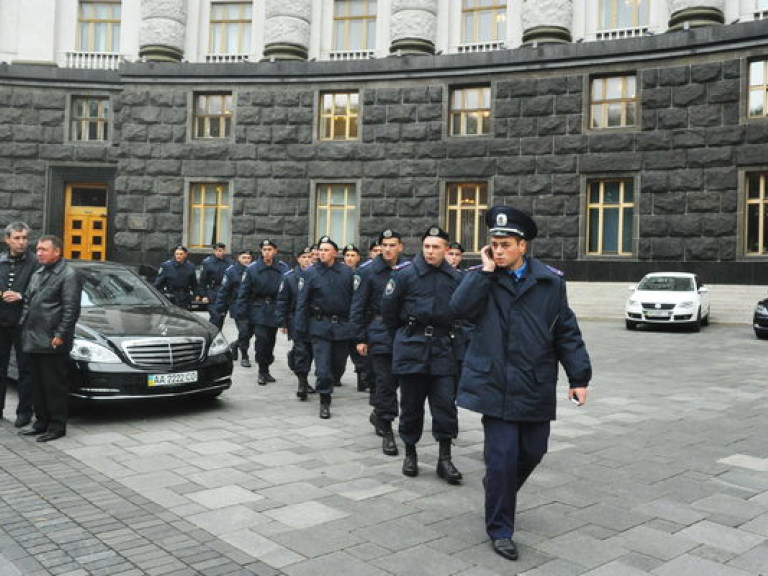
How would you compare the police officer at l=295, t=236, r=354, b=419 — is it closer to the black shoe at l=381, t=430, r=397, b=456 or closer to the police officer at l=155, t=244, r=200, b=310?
the black shoe at l=381, t=430, r=397, b=456

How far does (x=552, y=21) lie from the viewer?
23172 mm

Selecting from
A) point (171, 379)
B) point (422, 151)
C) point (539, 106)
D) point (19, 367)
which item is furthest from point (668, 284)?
point (19, 367)

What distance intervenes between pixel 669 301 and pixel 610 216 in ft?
13.7

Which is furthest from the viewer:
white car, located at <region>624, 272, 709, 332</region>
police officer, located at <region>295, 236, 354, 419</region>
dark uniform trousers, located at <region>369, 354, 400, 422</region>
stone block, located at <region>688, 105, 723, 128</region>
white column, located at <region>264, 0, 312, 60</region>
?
white column, located at <region>264, 0, 312, 60</region>

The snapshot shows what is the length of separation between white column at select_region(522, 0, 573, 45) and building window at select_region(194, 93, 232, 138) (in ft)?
32.3

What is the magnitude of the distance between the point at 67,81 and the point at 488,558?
25.8 m

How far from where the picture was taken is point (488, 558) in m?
4.45

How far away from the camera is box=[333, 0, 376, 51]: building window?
25.7 m

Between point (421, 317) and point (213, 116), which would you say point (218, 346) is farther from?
point (213, 116)

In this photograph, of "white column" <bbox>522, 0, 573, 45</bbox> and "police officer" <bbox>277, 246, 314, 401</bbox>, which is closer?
"police officer" <bbox>277, 246, 314, 401</bbox>

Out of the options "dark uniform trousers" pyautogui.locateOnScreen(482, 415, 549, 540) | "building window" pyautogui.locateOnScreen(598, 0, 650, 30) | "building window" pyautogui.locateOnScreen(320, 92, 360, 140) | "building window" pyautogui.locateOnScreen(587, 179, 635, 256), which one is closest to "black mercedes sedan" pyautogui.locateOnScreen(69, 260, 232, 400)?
"dark uniform trousers" pyautogui.locateOnScreen(482, 415, 549, 540)

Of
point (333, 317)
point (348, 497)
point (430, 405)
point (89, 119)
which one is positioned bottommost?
point (348, 497)

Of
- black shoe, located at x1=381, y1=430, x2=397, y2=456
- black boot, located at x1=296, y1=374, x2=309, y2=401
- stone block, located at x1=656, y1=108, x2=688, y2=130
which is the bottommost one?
black shoe, located at x1=381, y1=430, x2=397, y2=456

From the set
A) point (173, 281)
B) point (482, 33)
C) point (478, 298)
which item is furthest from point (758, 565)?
Answer: point (482, 33)
